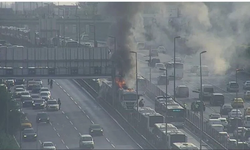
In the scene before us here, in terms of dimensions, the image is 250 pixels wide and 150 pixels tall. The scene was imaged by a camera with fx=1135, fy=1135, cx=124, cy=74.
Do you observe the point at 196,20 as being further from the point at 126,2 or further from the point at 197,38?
the point at 126,2

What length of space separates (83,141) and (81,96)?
25.4 m

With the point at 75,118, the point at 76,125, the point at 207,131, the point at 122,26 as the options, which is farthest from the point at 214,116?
the point at 122,26

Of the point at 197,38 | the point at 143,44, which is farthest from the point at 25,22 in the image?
the point at 197,38

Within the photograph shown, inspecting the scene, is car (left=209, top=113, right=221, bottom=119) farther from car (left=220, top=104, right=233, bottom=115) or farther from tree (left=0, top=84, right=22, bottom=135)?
tree (left=0, top=84, right=22, bottom=135)

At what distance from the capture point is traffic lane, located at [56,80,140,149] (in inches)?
2579

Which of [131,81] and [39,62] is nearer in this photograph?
[131,81]

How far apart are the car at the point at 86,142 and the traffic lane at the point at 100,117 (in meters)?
1.65

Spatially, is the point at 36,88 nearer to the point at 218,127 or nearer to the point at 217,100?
the point at 217,100

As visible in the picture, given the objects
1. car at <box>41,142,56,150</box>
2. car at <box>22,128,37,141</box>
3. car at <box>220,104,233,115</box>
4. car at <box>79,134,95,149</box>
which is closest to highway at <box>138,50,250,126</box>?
car at <box>220,104,233,115</box>

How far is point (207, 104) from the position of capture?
81750mm

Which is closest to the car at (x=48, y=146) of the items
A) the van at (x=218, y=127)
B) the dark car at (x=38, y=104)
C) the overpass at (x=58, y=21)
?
the van at (x=218, y=127)

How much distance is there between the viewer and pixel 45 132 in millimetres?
70750

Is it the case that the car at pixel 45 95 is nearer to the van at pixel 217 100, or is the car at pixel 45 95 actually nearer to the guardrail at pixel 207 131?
the van at pixel 217 100

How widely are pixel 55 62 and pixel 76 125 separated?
1606 cm
